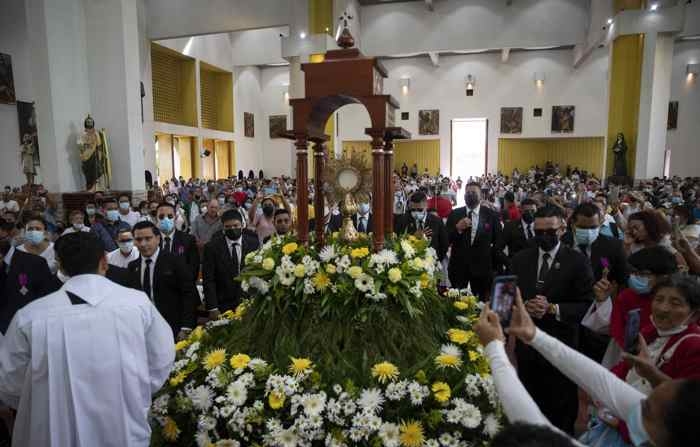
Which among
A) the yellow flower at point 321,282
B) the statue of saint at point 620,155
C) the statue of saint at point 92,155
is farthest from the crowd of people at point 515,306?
the statue of saint at point 620,155

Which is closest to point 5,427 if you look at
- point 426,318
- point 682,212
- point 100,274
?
point 100,274

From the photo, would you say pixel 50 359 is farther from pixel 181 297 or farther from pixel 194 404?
pixel 181 297

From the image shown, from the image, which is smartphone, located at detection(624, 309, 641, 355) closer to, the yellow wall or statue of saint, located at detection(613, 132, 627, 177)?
statue of saint, located at detection(613, 132, 627, 177)

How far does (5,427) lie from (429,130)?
90.6 ft

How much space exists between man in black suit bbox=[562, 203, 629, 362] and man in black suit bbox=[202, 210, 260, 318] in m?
3.14

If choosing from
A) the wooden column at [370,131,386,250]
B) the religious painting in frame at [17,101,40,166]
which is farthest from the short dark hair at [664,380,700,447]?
the religious painting in frame at [17,101,40,166]

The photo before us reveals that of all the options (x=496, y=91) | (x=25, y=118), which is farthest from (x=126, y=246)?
(x=496, y=91)

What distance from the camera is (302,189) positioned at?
365 centimetres

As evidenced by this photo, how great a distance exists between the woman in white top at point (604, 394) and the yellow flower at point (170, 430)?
178cm

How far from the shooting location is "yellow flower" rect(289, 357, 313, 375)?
104 inches

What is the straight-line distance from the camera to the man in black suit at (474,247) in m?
6.14

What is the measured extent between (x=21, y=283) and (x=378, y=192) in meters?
3.04

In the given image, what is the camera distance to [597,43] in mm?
21438

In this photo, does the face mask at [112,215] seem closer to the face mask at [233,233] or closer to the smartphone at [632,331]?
the face mask at [233,233]
